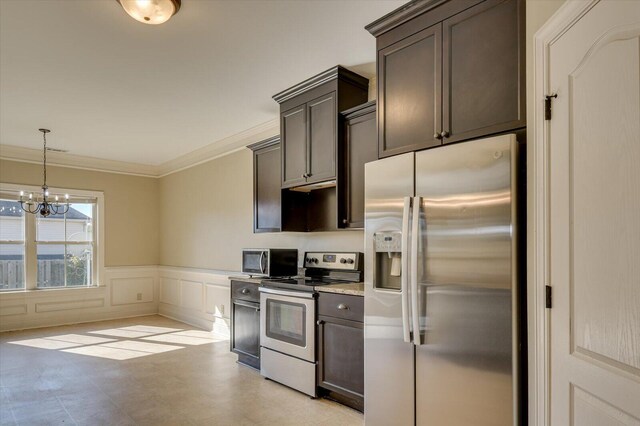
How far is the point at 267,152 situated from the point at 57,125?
8.65 feet

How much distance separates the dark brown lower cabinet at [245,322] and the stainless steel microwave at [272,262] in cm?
18

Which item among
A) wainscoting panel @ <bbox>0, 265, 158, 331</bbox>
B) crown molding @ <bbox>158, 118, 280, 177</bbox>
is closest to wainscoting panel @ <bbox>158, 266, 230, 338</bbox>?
wainscoting panel @ <bbox>0, 265, 158, 331</bbox>

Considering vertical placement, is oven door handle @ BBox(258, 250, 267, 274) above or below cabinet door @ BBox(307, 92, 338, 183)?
below

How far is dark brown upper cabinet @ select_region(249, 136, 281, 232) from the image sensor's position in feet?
13.6

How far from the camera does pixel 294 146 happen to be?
3.82 metres

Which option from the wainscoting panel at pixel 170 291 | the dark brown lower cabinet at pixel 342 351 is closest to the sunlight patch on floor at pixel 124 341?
the wainscoting panel at pixel 170 291

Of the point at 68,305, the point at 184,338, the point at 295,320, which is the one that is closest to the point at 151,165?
the point at 68,305

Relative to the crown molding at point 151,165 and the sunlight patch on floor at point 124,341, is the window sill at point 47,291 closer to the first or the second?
the sunlight patch on floor at point 124,341

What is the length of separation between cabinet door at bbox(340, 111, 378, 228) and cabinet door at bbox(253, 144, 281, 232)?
1.01 m

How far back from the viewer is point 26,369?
4.04 metres

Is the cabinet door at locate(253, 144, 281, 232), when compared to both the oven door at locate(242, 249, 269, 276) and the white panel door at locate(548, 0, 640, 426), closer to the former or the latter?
the oven door at locate(242, 249, 269, 276)

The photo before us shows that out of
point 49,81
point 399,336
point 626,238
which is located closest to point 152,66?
point 49,81

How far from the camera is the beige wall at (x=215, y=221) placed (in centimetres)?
481

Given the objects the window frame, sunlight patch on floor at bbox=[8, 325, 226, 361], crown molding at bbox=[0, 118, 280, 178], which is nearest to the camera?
sunlight patch on floor at bbox=[8, 325, 226, 361]
